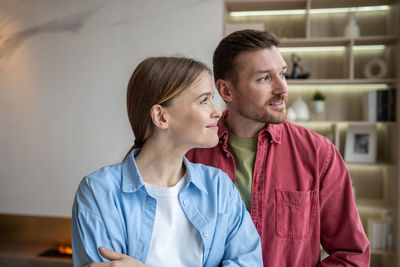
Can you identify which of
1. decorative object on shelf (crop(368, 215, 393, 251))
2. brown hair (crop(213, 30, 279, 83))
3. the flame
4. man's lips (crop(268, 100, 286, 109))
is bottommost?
the flame

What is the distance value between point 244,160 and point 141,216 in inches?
19.9

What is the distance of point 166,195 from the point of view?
115 cm

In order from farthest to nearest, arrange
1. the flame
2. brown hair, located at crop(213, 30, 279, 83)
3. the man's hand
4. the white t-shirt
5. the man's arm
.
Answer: the flame < brown hair, located at crop(213, 30, 279, 83) < the man's arm < the white t-shirt < the man's hand

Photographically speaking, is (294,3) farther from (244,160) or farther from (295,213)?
(295,213)

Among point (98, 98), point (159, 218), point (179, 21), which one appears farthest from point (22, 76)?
point (159, 218)

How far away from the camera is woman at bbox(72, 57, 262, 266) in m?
1.06

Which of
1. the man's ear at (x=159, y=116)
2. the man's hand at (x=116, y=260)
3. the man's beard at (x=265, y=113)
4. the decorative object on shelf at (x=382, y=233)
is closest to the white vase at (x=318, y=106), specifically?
the decorative object on shelf at (x=382, y=233)

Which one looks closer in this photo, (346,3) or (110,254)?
(110,254)

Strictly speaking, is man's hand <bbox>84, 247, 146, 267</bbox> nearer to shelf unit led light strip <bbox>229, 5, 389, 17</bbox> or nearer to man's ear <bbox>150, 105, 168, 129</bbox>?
man's ear <bbox>150, 105, 168, 129</bbox>

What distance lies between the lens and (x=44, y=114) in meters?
3.73

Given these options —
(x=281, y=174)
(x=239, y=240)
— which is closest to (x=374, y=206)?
(x=281, y=174)

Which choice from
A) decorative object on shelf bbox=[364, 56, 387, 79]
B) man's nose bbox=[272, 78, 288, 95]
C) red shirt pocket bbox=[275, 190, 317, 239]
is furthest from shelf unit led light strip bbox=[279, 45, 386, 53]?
red shirt pocket bbox=[275, 190, 317, 239]

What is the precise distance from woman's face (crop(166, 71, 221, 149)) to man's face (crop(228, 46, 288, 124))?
281mm

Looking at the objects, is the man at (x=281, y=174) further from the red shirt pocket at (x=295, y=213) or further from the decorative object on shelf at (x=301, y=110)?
the decorative object on shelf at (x=301, y=110)
